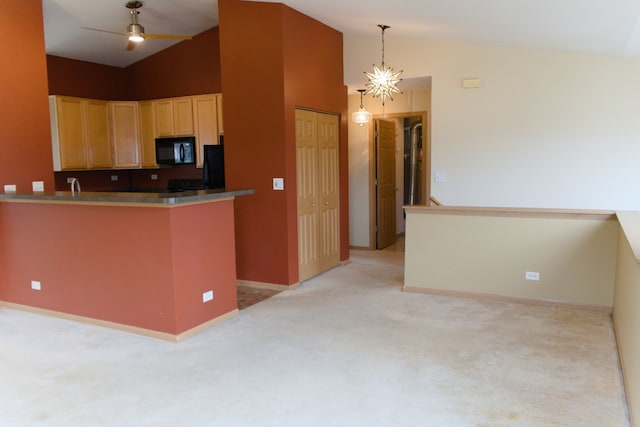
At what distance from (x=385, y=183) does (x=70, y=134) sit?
4.56 m

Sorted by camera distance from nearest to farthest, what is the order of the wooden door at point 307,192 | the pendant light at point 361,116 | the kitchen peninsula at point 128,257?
the kitchen peninsula at point 128,257, the wooden door at point 307,192, the pendant light at point 361,116

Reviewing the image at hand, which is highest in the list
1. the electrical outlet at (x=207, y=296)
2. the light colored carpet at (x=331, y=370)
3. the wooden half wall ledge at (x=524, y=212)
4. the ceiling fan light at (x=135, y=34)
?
the ceiling fan light at (x=135, y=34)

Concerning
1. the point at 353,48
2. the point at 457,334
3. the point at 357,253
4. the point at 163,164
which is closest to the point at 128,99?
the point at 163,164

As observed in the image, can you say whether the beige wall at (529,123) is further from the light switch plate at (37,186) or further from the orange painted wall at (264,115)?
the light switch plate at (37,186)

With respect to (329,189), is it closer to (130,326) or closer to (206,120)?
(206,120)

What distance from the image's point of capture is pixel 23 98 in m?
4.56

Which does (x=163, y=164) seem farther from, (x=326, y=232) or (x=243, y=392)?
(x=243, y=392)

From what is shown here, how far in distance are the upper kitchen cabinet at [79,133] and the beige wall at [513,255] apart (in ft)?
15.2

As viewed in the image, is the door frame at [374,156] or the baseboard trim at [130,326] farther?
the door frame at [374,156]

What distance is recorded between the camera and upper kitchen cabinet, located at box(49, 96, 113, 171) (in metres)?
6.38

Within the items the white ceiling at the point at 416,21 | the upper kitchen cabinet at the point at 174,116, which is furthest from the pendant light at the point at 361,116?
the upper kitchen cabinet at the point at 174,116

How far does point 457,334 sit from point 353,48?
384cm

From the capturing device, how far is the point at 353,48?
→ 19.6ft

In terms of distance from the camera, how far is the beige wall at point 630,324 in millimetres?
2406
